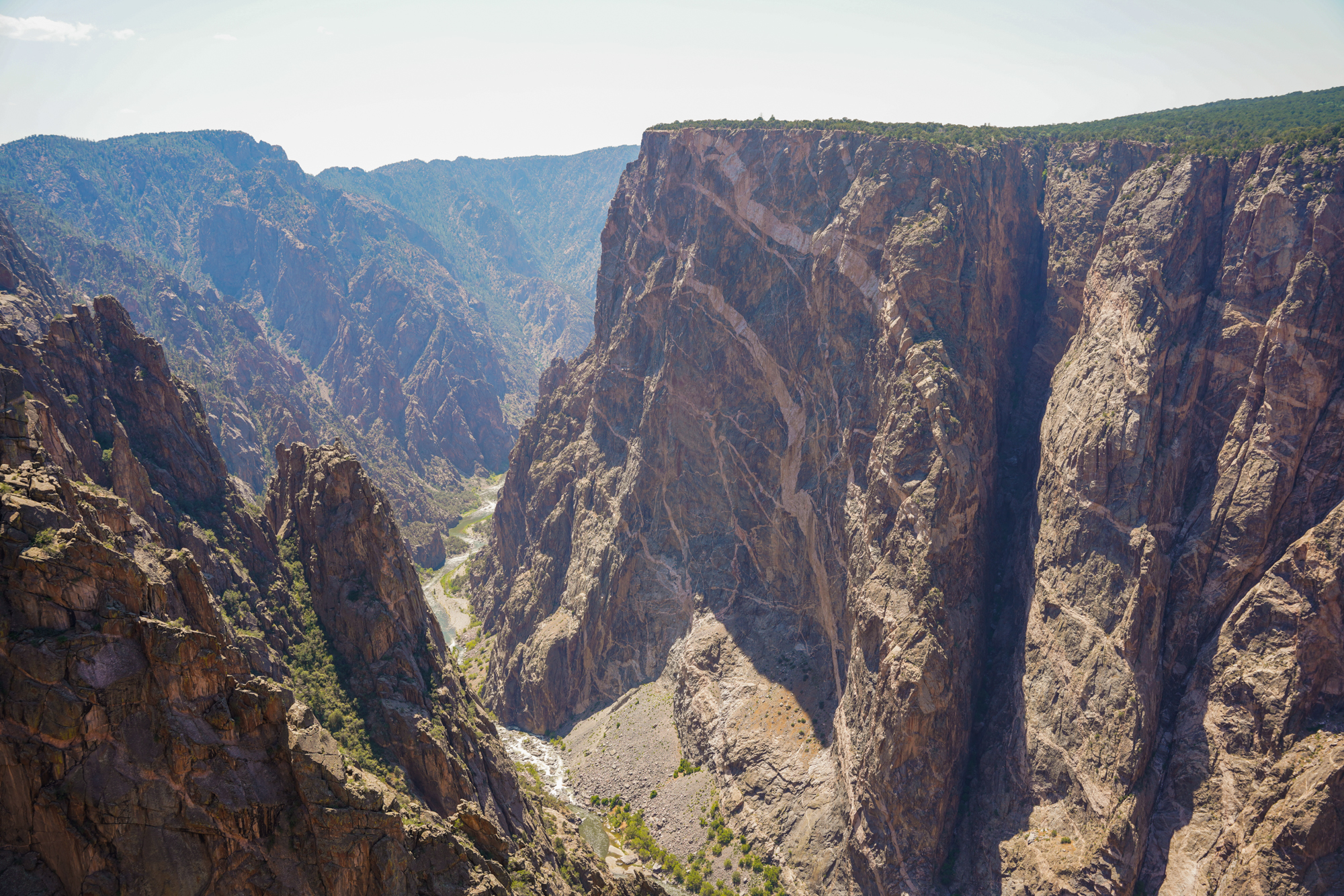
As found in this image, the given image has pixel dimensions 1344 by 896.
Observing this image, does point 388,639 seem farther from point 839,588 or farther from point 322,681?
point 839,588

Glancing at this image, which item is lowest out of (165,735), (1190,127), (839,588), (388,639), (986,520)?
(839,588)

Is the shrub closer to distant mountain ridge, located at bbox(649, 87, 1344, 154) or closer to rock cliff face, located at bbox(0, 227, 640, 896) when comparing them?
rock cliff face, located at bbox(0, 227, 640, 896)

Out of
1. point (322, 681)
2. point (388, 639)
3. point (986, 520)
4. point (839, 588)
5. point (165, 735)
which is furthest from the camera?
point (839, 588)

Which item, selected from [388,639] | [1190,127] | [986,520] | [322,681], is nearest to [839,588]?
[986,520]

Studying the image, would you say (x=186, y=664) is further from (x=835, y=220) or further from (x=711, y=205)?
(x=711, y=205)

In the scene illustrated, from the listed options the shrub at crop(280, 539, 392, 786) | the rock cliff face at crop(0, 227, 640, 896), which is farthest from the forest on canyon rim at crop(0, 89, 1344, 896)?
the shrub at crop(280, 539, 392, 786)

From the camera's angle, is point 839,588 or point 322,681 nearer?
point 322,681

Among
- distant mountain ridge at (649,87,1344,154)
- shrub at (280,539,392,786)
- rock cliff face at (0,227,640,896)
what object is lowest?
shrub at (280,539,392,786)

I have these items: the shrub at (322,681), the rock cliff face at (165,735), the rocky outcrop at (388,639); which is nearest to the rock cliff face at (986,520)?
the rock cliff face at (165,735)
